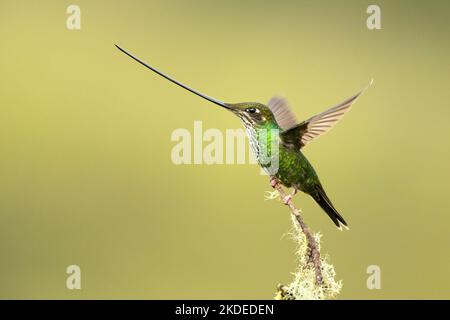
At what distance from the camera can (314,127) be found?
3.94 meters

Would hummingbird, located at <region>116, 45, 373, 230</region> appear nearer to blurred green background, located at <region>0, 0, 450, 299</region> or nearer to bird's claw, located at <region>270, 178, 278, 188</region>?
bird's claw, located at <region>270, 178, 278, 188</region>

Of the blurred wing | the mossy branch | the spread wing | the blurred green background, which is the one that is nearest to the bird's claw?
the spread wing

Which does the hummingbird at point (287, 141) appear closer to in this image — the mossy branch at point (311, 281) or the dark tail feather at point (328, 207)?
the dark tail feather at point (328, 207)

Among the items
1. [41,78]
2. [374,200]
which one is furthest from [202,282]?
[41,78]

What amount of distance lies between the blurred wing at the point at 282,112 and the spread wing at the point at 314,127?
23 centimetres

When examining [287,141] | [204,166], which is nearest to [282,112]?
[287,141]

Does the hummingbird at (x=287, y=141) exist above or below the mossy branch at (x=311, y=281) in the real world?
above

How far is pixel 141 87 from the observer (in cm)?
1095

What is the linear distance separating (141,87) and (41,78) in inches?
58.7

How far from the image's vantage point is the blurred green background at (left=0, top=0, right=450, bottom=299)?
28.5 feet

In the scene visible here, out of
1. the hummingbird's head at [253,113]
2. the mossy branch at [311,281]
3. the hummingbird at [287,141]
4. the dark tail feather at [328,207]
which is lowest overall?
the mossy branch at [311,281]

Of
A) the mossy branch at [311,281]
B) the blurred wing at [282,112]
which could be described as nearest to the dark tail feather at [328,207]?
the blurred wing at [282,112]

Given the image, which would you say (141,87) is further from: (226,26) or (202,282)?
(202,282)

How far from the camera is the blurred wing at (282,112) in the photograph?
14.5 ft
